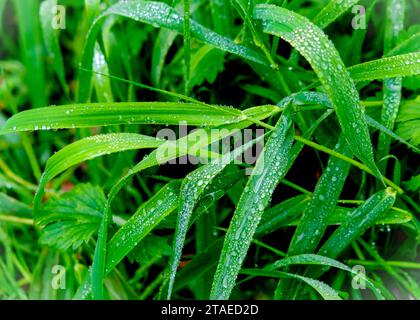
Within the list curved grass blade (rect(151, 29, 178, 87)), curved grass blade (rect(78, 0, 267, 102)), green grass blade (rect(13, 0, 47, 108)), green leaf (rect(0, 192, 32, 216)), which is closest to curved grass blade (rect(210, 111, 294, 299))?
curved grass blade (rect(78, 0, 267, 102))

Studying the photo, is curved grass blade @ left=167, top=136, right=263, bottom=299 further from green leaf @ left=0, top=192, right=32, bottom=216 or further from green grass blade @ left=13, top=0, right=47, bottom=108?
green grass blade @ left=13, top=0, right=47, bottom=108

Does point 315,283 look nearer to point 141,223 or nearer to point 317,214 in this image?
point 317,214

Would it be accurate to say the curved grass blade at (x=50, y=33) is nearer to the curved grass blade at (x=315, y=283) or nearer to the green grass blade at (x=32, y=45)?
the green grass blade at (x=32, y=45)

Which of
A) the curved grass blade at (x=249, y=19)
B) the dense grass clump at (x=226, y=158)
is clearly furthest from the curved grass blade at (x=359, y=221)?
the curved grass blade at (x=249, y=19)

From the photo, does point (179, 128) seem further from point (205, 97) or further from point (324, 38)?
point (324, 38)

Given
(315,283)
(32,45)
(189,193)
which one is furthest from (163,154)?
(32,45)

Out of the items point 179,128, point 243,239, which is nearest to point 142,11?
point 179,128
